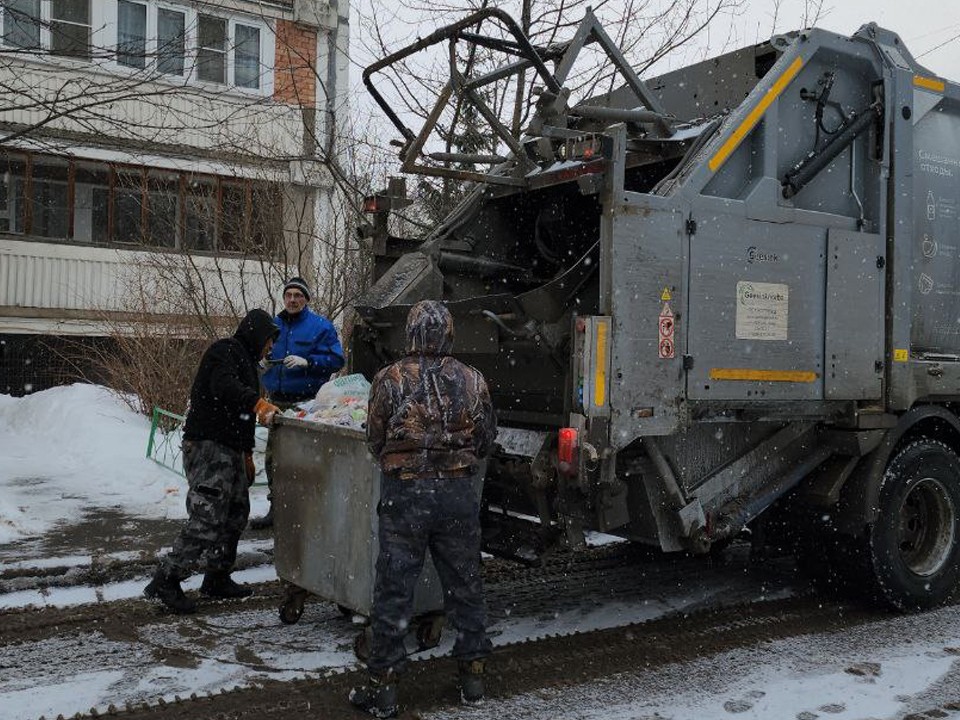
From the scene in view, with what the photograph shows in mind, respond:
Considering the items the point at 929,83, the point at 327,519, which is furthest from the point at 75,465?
the point at 929,83

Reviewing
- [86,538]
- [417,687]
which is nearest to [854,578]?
[417,687]

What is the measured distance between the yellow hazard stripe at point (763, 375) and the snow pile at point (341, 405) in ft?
5.64

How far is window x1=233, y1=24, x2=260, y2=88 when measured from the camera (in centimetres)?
1700

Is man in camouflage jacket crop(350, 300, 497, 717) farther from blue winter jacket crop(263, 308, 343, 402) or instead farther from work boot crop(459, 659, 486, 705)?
blue winter jacket crop(263, 308, 343, 402)

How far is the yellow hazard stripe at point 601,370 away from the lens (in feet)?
13.6

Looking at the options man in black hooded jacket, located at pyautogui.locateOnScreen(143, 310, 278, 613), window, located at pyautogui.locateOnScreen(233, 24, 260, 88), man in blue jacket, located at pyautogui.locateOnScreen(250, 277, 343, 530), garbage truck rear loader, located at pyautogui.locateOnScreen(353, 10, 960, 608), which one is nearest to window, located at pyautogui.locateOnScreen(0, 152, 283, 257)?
window, located at pyautogui.locateOnScreen(233, 24, 260, 88)

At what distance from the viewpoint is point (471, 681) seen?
3.87 meters

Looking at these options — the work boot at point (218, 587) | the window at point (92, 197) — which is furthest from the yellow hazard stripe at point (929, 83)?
the window at point (92, 197)

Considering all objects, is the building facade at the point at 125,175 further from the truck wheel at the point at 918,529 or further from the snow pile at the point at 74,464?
the truck wheel at the point at 918,529

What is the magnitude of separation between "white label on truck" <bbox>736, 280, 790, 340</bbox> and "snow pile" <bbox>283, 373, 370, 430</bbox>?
189 cm

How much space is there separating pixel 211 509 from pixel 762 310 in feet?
10.1

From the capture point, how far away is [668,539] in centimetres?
459

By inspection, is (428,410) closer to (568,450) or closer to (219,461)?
(568,450)

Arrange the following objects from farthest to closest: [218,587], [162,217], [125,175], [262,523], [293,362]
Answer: [125,175] < [162,217] < [262,523] < [293,362] < [218,587]
